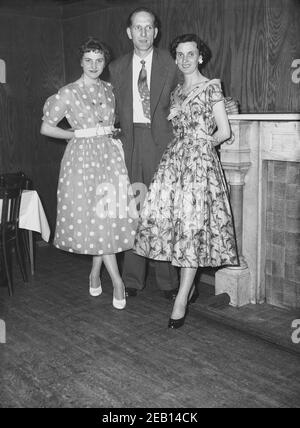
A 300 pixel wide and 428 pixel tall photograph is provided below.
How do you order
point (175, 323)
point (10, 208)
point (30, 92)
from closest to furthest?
point (175, 323)
point (10, 208)
point (30, 92)

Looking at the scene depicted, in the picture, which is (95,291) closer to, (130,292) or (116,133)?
(130,292)

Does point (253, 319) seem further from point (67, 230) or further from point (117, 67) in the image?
point (117, 67)

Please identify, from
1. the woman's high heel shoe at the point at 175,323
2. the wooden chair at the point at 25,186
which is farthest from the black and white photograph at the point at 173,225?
the wooden chair at the point at 25,186

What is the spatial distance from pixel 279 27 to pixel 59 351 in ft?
7.77

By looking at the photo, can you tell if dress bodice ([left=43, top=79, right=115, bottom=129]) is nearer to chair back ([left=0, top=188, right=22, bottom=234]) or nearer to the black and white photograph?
the black and white photograph

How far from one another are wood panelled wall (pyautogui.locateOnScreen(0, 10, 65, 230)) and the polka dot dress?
6.37ft

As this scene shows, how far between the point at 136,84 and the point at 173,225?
0.97 meters

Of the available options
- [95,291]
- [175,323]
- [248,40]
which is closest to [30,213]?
[95,291]

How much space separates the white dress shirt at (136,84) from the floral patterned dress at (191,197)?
27 centimetres

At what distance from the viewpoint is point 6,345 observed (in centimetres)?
281

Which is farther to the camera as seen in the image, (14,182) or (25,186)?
(25,186)

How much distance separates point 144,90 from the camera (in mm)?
3158
